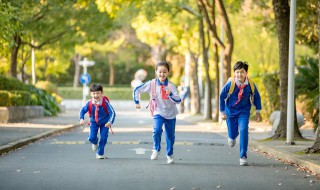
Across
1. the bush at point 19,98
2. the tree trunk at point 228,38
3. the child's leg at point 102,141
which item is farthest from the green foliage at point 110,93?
the child's leg at point 102,141

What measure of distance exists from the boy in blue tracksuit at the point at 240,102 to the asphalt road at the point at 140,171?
523 mm

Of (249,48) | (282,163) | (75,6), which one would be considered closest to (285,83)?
(282,163)

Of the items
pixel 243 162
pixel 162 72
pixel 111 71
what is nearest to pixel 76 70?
pixel 111 71

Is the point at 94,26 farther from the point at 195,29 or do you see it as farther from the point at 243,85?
the point at 243,85

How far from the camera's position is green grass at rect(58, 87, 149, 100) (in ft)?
260

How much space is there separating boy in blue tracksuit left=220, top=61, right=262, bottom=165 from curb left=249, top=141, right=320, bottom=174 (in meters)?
0.97

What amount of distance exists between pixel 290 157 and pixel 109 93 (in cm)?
6650

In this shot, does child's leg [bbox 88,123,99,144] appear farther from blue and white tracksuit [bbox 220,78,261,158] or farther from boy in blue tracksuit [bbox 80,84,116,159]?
blue and white tracksuit [bbox 220,78,261,158]

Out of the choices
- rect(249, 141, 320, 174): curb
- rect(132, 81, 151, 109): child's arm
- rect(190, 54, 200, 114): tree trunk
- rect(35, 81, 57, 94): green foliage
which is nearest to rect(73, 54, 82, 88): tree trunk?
rect(35, 81, 57, 94): green foliage

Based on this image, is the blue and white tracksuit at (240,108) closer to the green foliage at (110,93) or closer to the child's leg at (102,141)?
the child's leg at (102,141)

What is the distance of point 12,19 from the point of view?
866 inches

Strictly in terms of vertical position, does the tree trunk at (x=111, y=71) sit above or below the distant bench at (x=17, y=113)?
above

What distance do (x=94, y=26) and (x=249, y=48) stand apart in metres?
19.2

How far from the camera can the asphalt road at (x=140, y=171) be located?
412 inches
